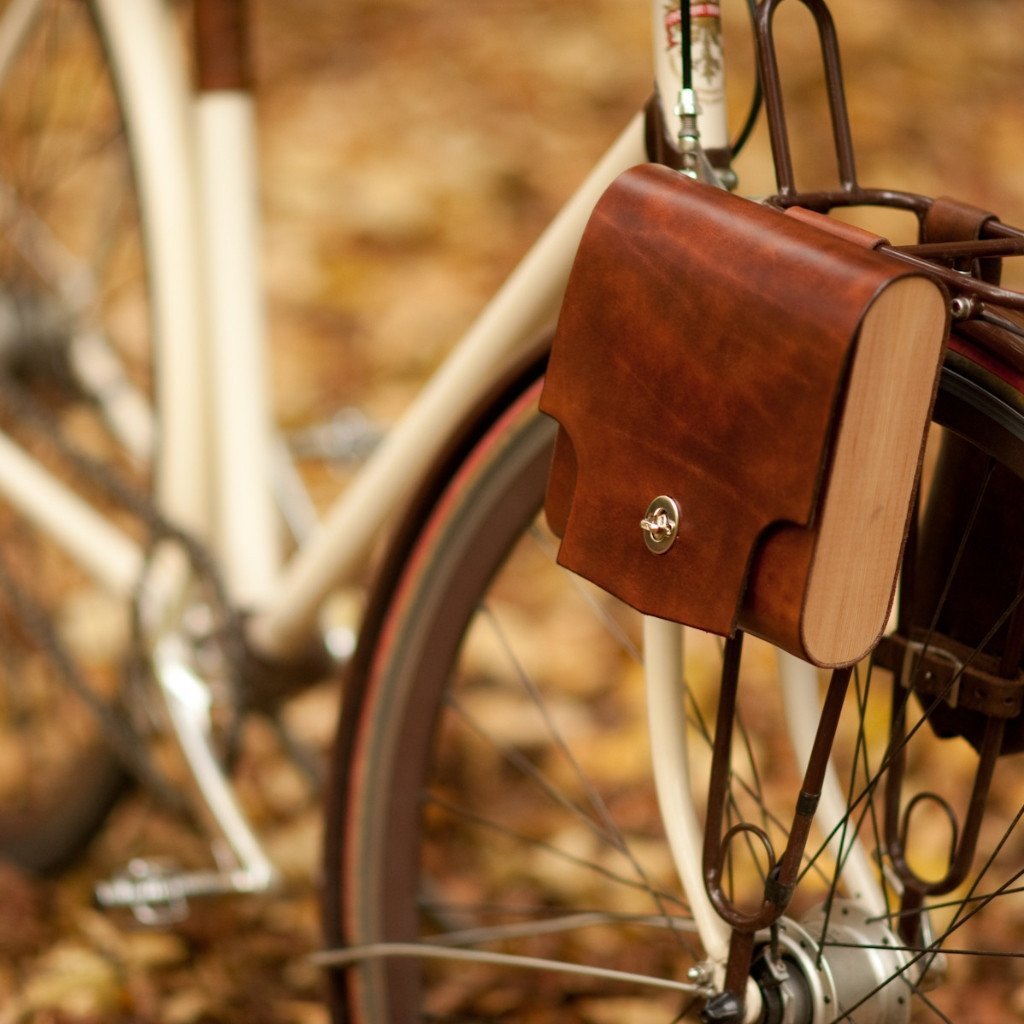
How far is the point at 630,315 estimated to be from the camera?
0.66 m

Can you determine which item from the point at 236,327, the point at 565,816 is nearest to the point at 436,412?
the point at 236,327

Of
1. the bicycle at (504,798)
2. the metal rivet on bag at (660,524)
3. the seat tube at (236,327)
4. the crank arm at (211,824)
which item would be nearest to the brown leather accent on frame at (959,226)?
the bicycle at (504,798)

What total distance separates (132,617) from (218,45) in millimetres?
548

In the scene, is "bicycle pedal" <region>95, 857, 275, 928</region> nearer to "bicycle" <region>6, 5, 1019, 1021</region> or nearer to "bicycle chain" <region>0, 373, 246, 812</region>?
"bicycle" <region>6, 5, 1019, 1021</region>

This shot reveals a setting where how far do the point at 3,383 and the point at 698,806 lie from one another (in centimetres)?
91

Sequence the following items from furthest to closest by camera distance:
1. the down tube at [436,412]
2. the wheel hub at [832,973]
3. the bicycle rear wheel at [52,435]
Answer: the bicycle rear wheel at [52,435]
the down tube at [436,412]
the wheel hub at [832,973]

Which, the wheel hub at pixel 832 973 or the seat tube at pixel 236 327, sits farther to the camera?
the seat tube at pixel 236 327

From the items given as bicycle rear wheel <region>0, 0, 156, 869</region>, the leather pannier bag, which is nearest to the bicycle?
the leather pannier bag

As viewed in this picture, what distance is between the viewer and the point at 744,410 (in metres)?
0.61

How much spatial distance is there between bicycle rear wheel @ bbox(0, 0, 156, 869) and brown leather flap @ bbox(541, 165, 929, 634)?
2.48 feet

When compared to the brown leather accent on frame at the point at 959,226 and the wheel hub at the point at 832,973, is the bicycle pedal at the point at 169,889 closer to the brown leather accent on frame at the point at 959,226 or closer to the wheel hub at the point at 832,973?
the wheel hub at the point at 832,973

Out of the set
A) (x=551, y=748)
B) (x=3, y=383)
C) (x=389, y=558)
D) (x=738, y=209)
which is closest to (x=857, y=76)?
(x=551, y=748)

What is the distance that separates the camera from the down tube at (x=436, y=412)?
91 cm

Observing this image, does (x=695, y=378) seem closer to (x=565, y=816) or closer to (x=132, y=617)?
(x=132, y=617)
